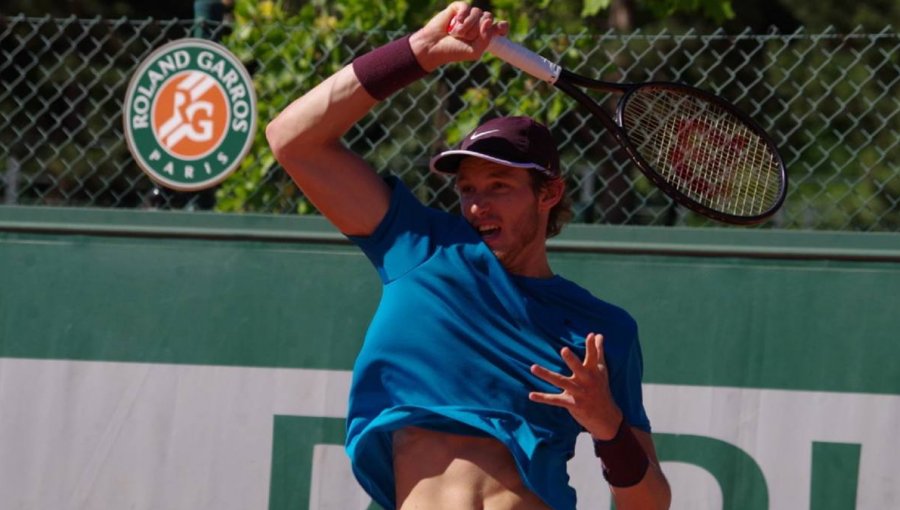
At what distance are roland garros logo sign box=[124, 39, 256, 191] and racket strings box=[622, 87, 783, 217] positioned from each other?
169cm

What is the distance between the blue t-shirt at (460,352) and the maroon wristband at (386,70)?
24 centimetres

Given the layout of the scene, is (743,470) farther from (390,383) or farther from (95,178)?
(95,178)

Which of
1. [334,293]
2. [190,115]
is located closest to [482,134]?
[334,293]

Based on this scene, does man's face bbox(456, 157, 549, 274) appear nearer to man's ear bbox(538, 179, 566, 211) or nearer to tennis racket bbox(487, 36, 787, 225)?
man's ear bbox(538, 179, 566, 211)

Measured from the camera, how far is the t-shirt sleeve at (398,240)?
10.2ft

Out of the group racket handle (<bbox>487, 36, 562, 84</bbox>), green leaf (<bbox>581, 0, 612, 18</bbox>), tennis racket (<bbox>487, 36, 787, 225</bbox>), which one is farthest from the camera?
green leaf (<bbox>581, 0, 612, 18</bbox>)

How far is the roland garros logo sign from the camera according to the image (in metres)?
4.86

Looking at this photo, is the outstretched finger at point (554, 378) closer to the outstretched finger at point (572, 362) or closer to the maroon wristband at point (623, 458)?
the outstretched finger at point (572, 362)

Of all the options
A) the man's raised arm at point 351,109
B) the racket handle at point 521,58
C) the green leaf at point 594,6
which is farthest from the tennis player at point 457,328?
the green leaf at point 594,6

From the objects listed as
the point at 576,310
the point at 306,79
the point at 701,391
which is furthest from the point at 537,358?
the point at 306,79

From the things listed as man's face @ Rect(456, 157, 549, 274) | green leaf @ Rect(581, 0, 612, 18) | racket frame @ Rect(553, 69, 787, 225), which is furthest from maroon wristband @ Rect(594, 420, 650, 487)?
green leaf @ Rect(581, 0, 612, 18)

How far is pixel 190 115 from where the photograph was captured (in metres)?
4.91

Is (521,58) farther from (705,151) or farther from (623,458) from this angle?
(623,458)

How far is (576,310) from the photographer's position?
324 centimetres
